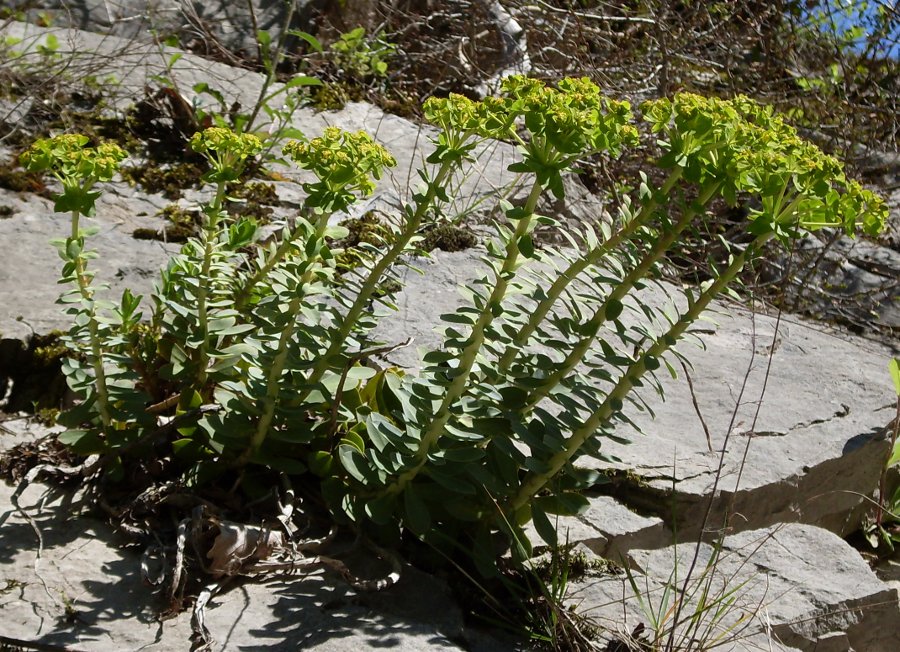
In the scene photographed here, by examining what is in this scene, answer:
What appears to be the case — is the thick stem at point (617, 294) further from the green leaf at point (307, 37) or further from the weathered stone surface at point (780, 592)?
the green leaf at point (307, 37)

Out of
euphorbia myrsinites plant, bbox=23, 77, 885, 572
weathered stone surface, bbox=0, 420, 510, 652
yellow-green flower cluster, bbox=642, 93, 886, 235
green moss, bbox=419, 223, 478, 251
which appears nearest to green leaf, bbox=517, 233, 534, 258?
euphorbia myrsinites plant, bbox=23, 77, 885, 572

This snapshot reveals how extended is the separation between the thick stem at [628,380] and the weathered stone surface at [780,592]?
0.40 meters

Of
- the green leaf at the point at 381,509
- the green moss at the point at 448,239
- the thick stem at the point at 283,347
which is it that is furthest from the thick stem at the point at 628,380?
the green moss at the point at 448,239

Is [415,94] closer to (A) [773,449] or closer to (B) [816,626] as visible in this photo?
(A) [773,449]

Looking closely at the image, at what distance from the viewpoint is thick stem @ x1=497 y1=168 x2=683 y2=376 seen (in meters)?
2.07

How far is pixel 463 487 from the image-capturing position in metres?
2.21

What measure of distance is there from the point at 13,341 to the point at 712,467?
7.61ft

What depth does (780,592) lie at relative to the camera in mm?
2816

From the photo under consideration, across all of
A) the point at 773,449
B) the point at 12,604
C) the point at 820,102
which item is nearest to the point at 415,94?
the point at 820,102

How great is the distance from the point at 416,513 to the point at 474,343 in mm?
455

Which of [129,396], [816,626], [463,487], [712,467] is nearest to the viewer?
[463,487]

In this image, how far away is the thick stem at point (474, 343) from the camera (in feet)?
6.97

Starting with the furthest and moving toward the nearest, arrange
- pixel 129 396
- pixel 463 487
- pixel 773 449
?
pixel 773 449 → pixel 129 396 → pixel 463 487

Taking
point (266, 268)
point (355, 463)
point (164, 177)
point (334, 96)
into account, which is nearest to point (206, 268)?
point (266, 268)
